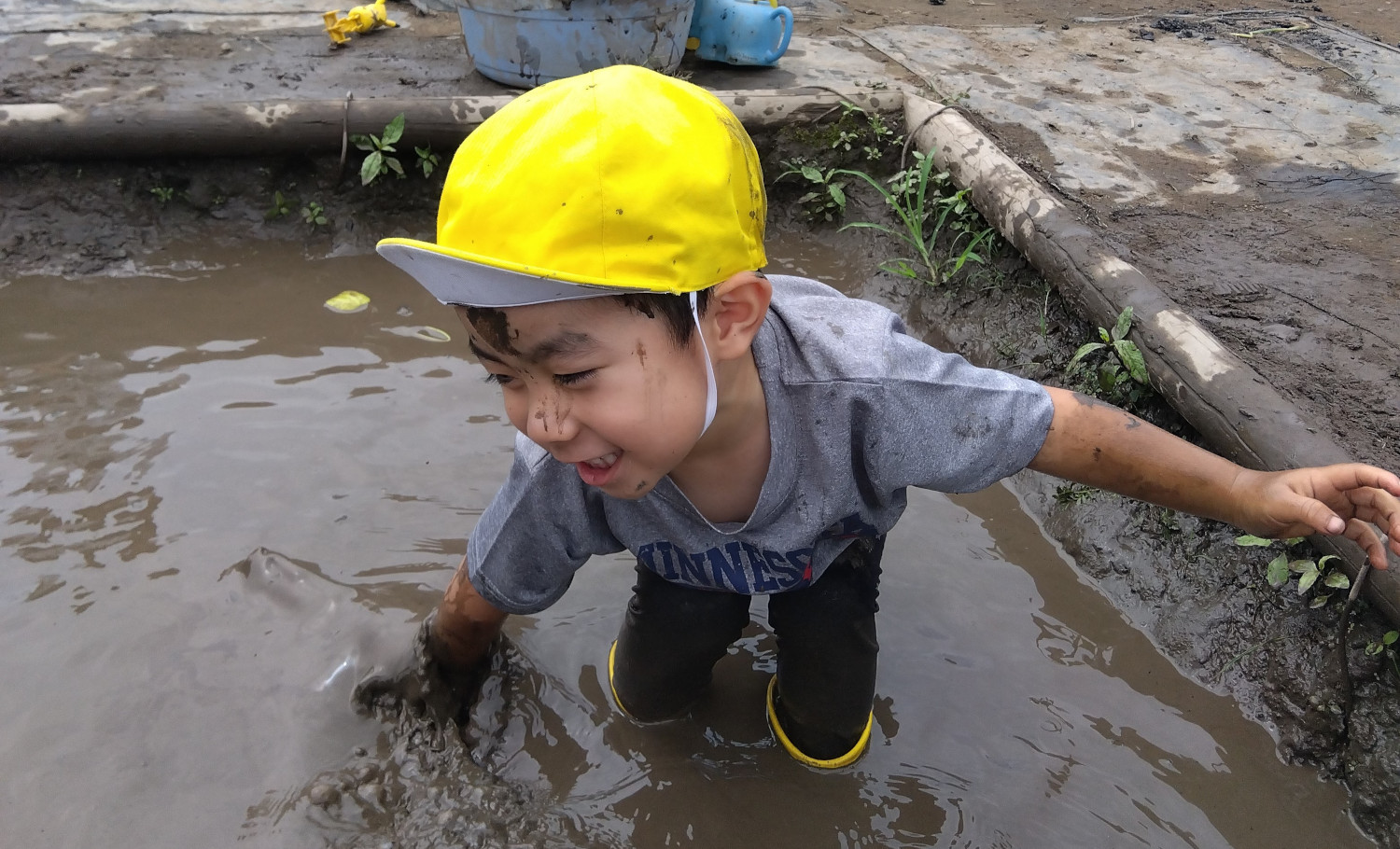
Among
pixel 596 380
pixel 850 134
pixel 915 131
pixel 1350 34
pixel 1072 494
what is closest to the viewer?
pixel 596 380

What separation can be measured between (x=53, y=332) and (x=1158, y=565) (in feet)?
11.2

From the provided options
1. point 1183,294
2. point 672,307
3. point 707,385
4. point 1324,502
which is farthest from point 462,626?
point 1183,294

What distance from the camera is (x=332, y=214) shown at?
3873mm

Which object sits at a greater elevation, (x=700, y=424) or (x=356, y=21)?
(x=700, y=424)

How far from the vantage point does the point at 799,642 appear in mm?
2096

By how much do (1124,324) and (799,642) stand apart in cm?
127

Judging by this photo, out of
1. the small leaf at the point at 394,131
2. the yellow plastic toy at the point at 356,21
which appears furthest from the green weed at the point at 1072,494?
the yellow plastic toy at the point at 356,21

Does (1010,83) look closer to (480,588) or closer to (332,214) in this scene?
(332,214)

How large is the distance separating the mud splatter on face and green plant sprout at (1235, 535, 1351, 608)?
1652 millimetres

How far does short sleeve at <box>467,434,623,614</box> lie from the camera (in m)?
1.77

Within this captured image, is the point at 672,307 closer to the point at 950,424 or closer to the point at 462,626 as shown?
the point at 950,424

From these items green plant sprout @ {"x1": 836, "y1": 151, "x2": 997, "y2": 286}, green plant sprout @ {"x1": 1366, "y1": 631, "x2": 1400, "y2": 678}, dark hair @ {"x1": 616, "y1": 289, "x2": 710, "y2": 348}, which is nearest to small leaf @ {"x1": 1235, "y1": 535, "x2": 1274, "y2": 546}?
green plant sprout @ {"x1": 1366, "y1": 631, "x2": 1400, "y2": 678}

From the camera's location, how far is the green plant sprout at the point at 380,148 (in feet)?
12.2

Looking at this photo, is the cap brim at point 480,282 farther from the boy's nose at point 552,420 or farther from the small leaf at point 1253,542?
the small leaf at point 1253,542
